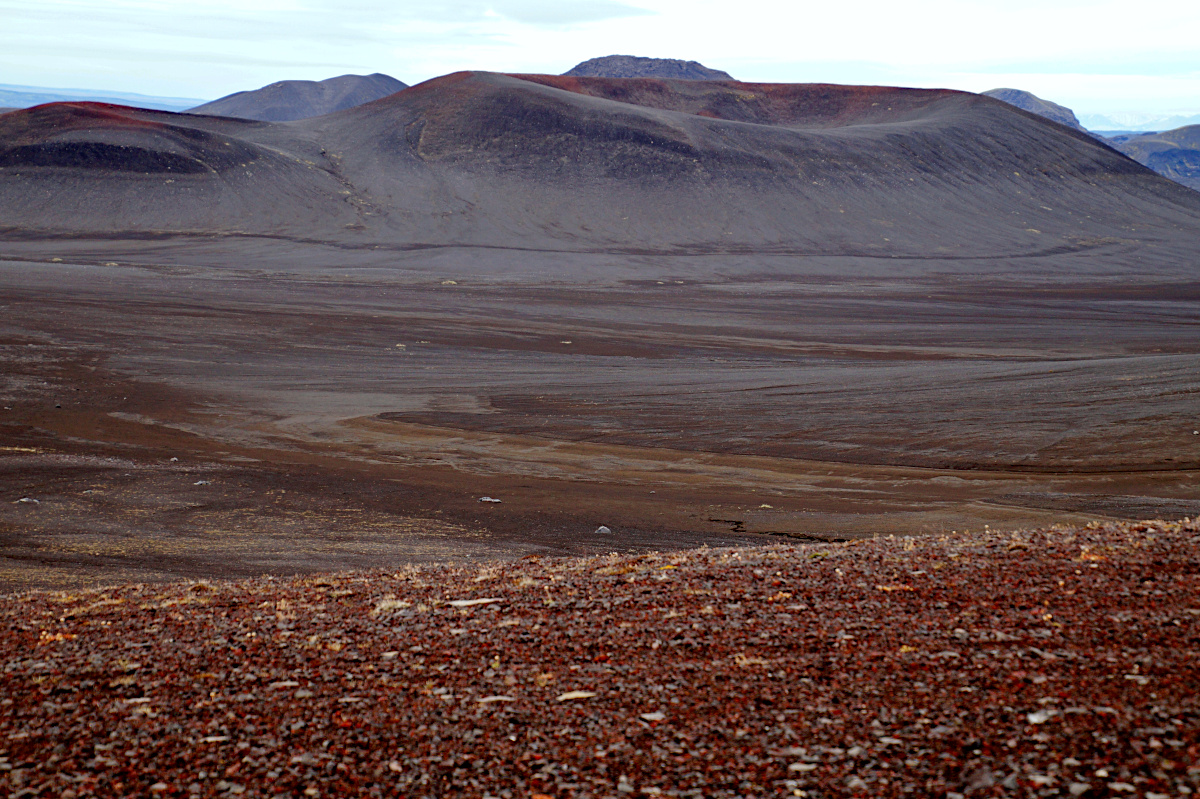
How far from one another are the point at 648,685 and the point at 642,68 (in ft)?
454

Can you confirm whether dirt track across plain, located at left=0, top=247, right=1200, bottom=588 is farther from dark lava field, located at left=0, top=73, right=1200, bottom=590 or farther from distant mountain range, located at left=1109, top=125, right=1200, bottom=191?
distant mountain range, located at left=1109, top=125, right=1200, bottom=191

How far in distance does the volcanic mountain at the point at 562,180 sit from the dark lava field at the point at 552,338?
307mm

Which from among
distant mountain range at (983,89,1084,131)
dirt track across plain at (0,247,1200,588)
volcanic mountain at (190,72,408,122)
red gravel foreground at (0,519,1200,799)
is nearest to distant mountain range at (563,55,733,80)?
volcanic mountain at (190,72,408,122)

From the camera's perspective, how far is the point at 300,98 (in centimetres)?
14712

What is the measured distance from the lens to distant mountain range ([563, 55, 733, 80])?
131m

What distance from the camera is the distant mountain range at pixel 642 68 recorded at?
13088cm

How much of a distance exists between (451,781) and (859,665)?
195 cm

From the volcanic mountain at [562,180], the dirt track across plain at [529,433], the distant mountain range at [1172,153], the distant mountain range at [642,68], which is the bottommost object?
the dirt track across plain at [529,433]

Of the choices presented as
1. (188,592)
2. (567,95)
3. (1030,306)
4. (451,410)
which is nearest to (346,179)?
(567,95)

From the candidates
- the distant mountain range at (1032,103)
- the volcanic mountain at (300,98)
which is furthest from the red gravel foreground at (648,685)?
the distant mountain range at (1032,103)

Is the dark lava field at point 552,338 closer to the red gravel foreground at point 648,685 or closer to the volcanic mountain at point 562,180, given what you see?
the volcanic mountain at point 562,180

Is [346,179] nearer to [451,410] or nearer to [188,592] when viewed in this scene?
[451,410]

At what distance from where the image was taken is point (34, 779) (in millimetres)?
3404

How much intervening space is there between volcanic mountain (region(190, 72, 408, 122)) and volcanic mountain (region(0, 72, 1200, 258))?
81289 millimetres
